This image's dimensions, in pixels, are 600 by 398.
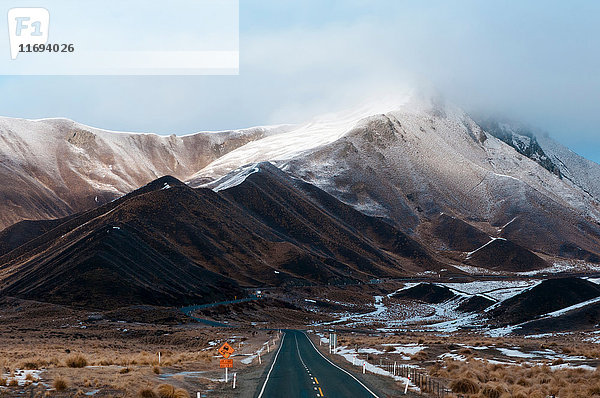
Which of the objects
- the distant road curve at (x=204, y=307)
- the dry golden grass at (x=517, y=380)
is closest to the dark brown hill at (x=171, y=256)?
the distant road curve at (x=204, y=307)

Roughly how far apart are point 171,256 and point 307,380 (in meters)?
101

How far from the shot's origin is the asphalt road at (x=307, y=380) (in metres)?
26.3

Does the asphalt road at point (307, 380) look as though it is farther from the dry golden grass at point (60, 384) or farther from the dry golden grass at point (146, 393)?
the dry golden grass at point (60, 384)

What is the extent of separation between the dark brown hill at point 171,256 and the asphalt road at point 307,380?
176ft

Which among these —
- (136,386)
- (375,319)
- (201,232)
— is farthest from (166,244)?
(136,386)

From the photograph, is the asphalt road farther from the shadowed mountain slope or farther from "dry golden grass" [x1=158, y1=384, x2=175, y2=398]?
the shadowed mountain slope

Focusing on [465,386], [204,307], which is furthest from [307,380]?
[204,307]

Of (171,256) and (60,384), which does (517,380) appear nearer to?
(60,384)

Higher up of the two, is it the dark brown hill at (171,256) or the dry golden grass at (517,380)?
→ the dark brown hill at (171,256)

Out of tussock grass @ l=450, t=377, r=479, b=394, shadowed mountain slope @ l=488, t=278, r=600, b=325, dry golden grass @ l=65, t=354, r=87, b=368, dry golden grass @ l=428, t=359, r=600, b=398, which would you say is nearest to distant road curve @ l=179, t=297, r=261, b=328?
shadowed mountain slope @ l=488, t=278, r=600, b=325

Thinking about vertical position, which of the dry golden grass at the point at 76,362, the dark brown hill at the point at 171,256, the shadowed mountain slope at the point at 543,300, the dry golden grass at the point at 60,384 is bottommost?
the shadowed mountain slope at the point at 543,300

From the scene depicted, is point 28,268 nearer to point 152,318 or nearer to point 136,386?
point 152,318

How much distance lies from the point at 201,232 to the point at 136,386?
128973 mm

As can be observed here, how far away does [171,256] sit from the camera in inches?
5044
